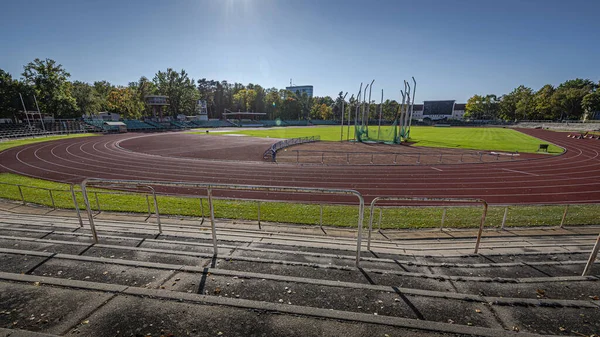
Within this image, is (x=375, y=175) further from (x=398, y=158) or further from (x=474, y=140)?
(x=474, y=140)

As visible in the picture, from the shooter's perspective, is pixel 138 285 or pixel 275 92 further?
pixel 275 92

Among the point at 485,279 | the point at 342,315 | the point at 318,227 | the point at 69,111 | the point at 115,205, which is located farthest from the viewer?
the point at 69,111

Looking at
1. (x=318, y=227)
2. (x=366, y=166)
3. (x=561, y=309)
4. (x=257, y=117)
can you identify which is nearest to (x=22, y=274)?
(x=318, y=227)

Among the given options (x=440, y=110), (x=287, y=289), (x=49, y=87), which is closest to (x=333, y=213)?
(x=287, y=289)

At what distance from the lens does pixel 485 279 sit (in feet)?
13.4

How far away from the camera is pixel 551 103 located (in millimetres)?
83062

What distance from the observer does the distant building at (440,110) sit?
151125 mm

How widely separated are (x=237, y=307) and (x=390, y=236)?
18.8ft

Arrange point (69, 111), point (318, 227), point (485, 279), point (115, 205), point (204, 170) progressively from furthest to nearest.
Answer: point (69, 111)
point (204, 170)
point (115, 205)
point (318, 227)
point (485, 279)

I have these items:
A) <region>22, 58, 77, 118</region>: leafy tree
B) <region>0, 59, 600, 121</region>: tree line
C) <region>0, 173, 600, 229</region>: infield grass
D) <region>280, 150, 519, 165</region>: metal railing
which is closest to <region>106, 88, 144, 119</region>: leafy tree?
<region>0, 59, 600, 121</region>: tree line

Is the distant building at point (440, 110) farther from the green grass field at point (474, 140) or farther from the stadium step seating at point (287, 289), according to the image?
the stadium step seating at point (287, 289)

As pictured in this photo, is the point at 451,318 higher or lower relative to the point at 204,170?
higher

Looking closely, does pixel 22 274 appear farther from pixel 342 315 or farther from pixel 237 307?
pixel 342 315

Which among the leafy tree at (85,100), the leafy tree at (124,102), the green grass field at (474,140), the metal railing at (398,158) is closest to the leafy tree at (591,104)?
the green grass field at (474,140)
